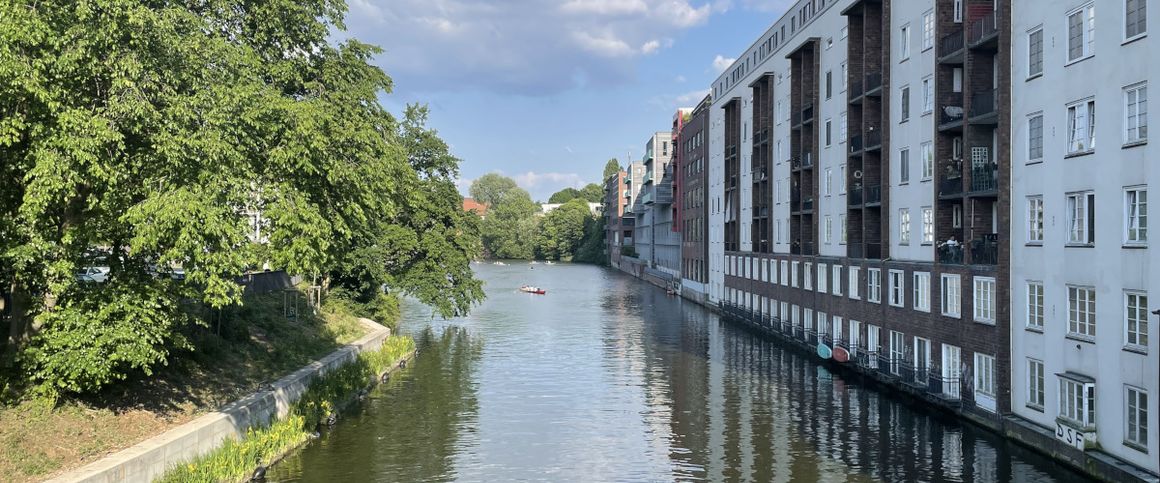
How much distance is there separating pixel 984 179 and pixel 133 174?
2886 cm

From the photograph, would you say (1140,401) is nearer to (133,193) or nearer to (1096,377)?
(1096,377)

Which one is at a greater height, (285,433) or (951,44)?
(951,44)

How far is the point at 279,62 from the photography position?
30.3 m

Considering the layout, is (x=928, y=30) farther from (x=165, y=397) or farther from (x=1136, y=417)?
(x=165, y=397)

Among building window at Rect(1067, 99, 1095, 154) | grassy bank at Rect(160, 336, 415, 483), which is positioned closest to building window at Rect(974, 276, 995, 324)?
building window at Rect(1067, 99, 1095, 154)

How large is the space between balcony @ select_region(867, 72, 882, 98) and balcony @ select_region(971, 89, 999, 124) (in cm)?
1090

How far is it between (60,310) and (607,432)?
19.2m

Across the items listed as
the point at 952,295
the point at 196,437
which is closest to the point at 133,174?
the point at 196,437

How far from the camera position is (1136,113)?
24.6 m

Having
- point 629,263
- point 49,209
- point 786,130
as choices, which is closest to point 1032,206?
point 49,209

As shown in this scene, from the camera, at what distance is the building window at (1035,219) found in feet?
96.5

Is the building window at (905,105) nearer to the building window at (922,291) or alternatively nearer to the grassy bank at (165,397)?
the building window at (922,291)

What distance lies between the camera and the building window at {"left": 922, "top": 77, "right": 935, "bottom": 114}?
3872 centimetres

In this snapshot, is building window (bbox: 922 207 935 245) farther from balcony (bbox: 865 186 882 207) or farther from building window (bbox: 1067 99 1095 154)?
building window (bbox: 1067 99 1095 154)
